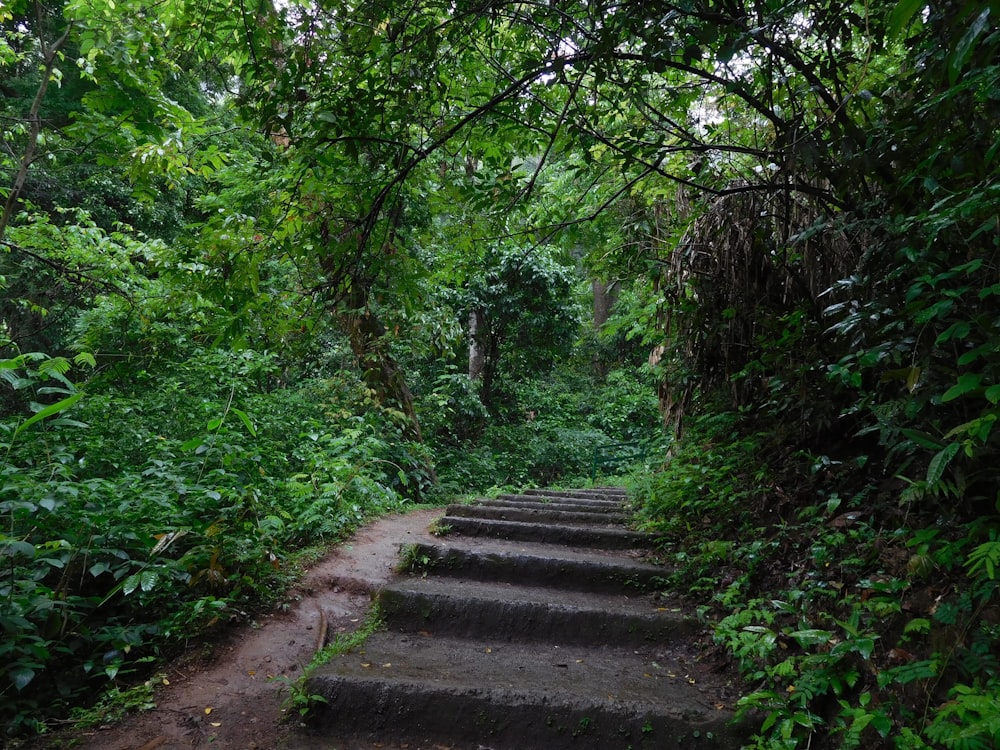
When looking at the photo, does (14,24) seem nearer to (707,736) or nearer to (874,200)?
(874,200)

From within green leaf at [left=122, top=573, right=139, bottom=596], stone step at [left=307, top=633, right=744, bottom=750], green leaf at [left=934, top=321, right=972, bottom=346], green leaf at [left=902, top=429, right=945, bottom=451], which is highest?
green leaf at [left=934, top=321, right=972, bottom=346]

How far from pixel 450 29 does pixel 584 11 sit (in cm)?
68

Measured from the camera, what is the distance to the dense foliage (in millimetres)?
2217

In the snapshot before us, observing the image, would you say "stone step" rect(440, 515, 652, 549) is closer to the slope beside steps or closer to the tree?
the slope beside steps

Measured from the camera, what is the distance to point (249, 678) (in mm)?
2795

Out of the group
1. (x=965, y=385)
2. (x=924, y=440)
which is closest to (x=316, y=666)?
(x=924, y=440)

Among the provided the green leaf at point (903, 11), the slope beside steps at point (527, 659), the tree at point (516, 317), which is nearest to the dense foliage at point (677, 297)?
the green leaf at point (903, 11)

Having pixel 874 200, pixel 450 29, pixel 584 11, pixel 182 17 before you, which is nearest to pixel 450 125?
pixel 450 29

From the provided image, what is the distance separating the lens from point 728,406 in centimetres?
464

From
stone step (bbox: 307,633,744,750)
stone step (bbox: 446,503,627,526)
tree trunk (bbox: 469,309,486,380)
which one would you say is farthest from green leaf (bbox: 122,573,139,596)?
tree trunk (bbox: 469,309,486,380)

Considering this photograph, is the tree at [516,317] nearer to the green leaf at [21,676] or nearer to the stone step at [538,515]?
the stone step at [538,515]

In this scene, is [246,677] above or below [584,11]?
below

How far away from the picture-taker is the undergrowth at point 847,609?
1.89m

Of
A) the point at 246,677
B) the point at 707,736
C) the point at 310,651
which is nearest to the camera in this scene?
the point at 707,736
